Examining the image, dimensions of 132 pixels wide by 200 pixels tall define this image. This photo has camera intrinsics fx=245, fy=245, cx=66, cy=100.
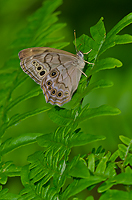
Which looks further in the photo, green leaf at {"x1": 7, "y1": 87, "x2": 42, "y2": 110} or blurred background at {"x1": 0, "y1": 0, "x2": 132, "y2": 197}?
blurred background at {"x1": 0, "y1": 0, "x2": 132, "y2": 197}

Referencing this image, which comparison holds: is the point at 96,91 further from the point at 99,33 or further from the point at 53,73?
the point at 99,33

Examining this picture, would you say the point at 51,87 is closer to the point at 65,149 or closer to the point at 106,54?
the point at 65,149

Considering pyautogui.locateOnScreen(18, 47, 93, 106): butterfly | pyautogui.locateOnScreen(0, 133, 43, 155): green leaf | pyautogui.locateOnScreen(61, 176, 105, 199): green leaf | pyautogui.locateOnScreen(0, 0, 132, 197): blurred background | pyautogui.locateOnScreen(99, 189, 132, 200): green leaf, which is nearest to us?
pyautogui.locateOnScreen(99, 189, 132, 200): green leaf

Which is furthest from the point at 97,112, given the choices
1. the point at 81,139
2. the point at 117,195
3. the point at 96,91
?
the point at 96,91

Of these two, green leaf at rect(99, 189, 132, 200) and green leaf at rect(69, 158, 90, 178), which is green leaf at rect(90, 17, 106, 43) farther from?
green leaf at rect(99, 189, 132, 200)

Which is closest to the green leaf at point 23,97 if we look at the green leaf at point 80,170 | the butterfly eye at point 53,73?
the butterfly eye at point 53,73

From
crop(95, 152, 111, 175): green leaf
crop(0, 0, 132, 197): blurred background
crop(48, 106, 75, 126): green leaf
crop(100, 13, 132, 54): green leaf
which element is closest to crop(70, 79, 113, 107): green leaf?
crop(48, 106, 75, 126): green leaf
